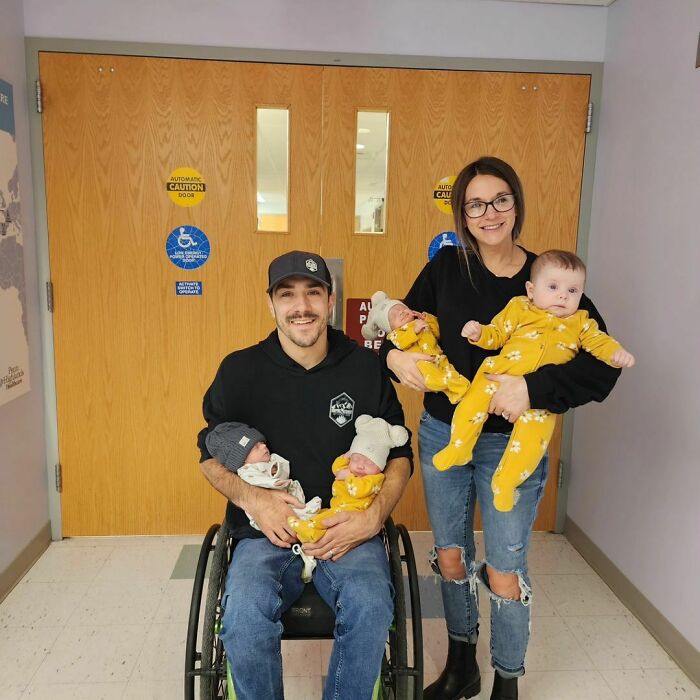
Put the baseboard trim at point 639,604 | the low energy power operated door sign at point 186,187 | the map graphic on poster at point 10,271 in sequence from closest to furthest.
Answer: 1. the baseboard trim at point 639,604
2. the map graphic on poster at point 10,271
3. the low energy power operated door sign at point 186,187

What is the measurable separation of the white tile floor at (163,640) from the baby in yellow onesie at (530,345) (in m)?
0.93

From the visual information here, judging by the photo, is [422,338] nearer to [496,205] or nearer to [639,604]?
[496,205]

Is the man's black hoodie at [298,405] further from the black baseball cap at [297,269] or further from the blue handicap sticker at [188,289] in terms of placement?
the blue handicap sticker at [188,289]

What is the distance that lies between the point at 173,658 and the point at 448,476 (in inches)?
47.3

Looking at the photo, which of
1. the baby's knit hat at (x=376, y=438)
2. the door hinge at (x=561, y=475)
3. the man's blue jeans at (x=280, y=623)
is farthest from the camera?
the door hinge at (x=561, y=475)

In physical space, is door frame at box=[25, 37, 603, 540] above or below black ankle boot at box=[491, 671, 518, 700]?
above

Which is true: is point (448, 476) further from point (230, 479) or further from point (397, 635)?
point (230, 479)

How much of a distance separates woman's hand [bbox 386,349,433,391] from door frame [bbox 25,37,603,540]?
1.59 m

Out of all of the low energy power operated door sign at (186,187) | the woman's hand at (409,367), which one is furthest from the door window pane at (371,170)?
the woman's hand at (409,367)

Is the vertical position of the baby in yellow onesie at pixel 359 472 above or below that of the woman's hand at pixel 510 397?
below

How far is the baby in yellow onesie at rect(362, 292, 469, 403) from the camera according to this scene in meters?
1.68

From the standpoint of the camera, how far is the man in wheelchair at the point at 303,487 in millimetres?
1458

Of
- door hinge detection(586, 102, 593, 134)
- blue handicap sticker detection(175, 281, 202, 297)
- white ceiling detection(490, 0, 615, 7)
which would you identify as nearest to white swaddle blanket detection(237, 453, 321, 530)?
blue handicap sticker detection(175, 281, 202, 297)

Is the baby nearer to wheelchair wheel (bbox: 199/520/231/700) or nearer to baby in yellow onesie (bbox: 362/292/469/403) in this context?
wheelchair wheel (bbox: 199/520/231/700)
